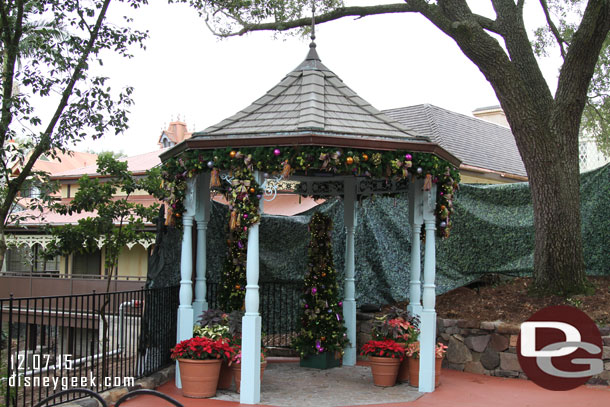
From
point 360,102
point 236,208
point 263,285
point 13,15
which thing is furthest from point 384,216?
point 13,15

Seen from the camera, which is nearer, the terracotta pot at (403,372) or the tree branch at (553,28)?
the terracotta pot at (403,372)

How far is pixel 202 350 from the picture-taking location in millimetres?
7055

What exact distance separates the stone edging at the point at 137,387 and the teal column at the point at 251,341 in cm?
122

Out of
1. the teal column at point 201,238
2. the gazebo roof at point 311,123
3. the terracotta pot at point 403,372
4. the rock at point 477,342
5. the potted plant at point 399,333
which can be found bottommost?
the terracotta pot at point 403,372

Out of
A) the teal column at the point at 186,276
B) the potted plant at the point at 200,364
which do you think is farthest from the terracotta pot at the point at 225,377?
the teal column at the point at 186,276

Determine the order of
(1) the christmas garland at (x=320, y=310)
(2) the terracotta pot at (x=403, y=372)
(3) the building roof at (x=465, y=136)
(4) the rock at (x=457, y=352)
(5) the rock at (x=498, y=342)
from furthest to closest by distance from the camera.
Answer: (3) the building roof at (x=465, y=136) < (4) the rock at (x=457, y=352) < (1) the christmas garland at (x=320, y=310) < (5) the rock at (x=498, y=342) < (2) the terracotta pot at (x=403, y=372)

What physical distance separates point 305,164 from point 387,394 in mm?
3092

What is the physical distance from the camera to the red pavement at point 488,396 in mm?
6898

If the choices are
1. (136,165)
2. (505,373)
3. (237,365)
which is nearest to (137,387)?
(237,365)

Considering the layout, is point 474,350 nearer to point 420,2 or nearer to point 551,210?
point 551,210

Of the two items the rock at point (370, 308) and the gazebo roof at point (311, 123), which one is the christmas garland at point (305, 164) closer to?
the gazebo roof at point (311, 123)

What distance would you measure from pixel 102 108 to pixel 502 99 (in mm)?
6407

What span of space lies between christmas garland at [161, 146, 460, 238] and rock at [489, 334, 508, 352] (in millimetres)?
2118

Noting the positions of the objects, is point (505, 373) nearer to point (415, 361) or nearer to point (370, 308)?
point (415, 361)
